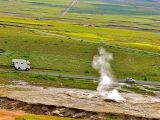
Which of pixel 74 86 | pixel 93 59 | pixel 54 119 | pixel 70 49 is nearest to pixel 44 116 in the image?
pixel 54 119

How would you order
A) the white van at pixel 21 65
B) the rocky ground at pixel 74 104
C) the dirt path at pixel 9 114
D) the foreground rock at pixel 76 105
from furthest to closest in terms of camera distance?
the white van at pixel 21 65, the rocky ground at pixel 74 104, the foreground rock at pixel 76 105, the dirt path at pixel 9 114

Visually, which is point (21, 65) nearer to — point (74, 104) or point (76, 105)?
point (74, 104)

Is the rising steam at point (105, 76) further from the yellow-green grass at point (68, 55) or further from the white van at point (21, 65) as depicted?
the white van at point (21, 65)

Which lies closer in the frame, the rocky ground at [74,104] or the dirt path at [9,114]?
the dirt path at [9,114]

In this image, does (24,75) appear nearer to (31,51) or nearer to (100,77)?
(100,77)

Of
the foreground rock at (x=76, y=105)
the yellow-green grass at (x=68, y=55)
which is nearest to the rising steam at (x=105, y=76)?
the yellow-green grass at (x=68, y=55)

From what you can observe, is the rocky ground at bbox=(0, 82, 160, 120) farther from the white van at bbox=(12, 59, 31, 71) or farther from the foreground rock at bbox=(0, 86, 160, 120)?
the white van at bbox=(12, 59, 31, 71)

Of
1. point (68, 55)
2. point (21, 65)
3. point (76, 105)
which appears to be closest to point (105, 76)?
point (21, 65)
